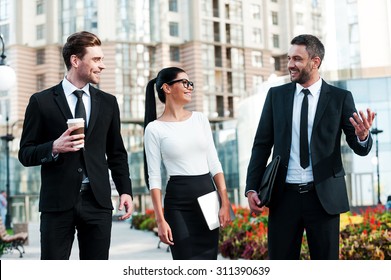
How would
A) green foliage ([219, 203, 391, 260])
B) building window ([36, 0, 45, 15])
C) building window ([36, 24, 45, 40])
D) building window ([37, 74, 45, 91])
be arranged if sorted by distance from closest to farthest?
1. green foliage ([219, 203, 391, 260])
2. building window ([36, 0, 45, 15])
3. building window ([36, 24, 45, 40])
4. building window ([37, 74, 45, 91])

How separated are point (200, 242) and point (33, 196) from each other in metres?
52.2

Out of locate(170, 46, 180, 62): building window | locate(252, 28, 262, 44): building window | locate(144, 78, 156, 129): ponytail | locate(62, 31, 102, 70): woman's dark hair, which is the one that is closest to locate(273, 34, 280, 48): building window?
locate(252, 28, 262, 44): building window

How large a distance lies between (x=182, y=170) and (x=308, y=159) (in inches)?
33.8

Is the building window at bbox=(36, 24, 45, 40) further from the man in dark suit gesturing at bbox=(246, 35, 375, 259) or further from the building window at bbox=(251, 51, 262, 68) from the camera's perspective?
the man in dark suit gesturing at bbox=(246, 35, 375, 259)

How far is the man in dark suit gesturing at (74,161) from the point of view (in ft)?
14.7

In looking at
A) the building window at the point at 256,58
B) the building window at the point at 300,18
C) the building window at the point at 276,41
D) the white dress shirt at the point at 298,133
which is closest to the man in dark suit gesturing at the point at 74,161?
the white dress shirt at the point at 298,133

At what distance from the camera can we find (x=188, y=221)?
15.8ft

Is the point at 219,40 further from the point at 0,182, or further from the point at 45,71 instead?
the point at 0,182

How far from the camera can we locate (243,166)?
1565 inches

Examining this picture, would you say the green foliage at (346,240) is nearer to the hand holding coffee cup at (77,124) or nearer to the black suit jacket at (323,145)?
the black suit jacket at (323,145)

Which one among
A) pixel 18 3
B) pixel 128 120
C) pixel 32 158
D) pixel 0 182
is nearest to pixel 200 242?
pixel 32 158

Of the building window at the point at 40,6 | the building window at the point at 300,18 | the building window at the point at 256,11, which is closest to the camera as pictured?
the building window at the point at 300,18

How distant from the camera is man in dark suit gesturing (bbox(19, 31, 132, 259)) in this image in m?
4.48

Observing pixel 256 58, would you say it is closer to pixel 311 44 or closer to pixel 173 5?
pixel 173 5
